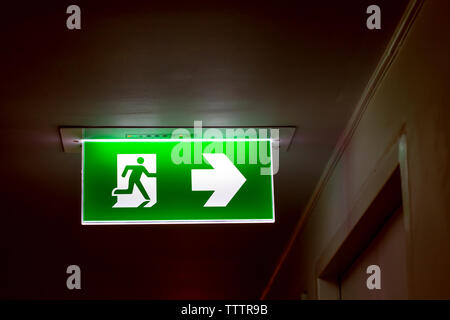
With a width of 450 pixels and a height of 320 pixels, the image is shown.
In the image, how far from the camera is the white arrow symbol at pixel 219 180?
4.76 m

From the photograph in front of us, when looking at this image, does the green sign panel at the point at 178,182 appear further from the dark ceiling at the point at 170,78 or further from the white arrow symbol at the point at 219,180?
the dark ceiling at the point at 170,78

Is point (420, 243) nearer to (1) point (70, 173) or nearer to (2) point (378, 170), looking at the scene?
(2) point (378, 170)

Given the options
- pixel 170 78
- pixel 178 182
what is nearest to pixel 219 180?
pixel 178 182

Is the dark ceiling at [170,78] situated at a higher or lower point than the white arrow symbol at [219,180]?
higher

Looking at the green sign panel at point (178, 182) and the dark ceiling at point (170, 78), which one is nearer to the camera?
the dark ceiling at point (170, 78)

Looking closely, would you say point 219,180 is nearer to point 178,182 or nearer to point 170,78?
point 178,182

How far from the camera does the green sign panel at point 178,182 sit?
4711mm

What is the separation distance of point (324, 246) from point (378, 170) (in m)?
1.86

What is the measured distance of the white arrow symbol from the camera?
15.6 feet

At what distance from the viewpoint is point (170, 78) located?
4359 millimetres

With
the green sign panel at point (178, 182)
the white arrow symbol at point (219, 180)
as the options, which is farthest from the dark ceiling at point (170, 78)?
the white arrow symbol at point (219, 180)

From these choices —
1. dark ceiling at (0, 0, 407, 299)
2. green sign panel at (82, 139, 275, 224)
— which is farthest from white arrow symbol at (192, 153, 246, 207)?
dark ceiling at (0, 0, 407, 299)

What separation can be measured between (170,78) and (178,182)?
0.75 m
